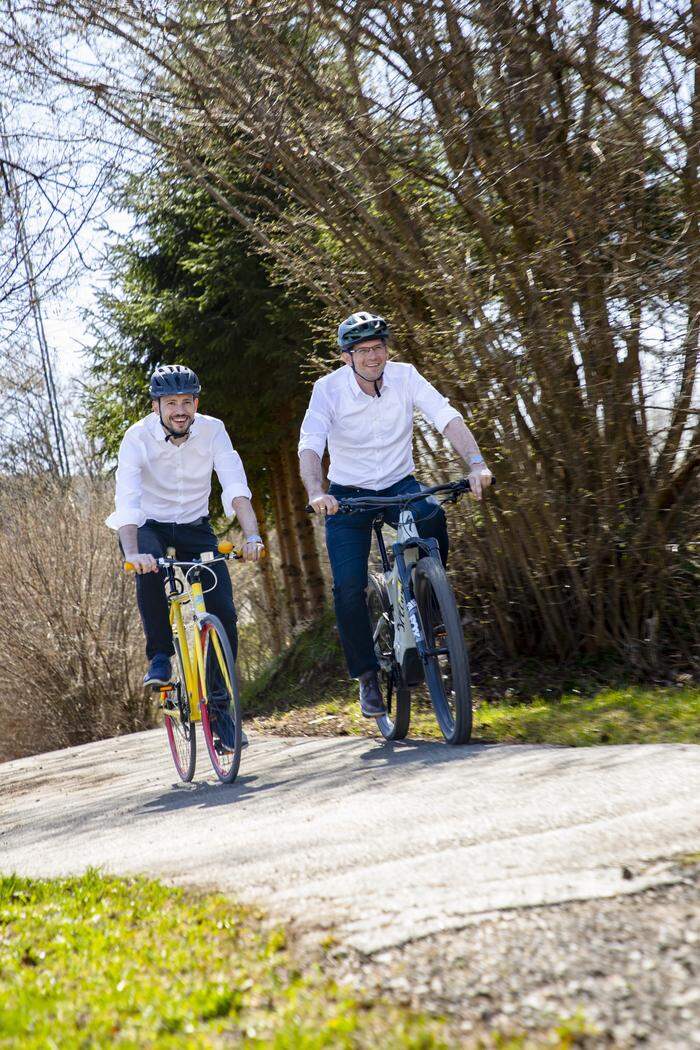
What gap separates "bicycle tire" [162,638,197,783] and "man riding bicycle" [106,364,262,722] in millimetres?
157

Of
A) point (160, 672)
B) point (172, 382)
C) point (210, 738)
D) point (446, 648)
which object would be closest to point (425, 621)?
point (446, 648)

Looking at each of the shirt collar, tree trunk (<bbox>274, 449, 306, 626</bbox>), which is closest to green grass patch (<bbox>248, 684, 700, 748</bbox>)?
the shirt collar

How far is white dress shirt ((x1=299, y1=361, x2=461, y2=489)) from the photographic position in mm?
6207

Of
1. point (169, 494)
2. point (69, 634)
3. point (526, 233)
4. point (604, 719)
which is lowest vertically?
point (604, 719)

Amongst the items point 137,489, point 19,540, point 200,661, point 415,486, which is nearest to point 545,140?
point 415,486

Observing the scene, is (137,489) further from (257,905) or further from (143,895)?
(257,905)

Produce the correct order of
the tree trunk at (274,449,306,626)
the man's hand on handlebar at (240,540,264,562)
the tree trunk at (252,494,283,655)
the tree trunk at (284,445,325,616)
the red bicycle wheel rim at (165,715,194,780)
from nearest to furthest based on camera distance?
the man's hand on handlebar at (240,540,264,562)
the red bicycle wheel rim at (165,715,194,780)
the tree trunk at (284,445,325,616)
the tree trunk at (274,449,306,626)
the tree trunk at (252,494,283,655)

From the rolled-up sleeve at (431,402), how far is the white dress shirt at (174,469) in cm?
109

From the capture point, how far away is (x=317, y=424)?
6.18 meters

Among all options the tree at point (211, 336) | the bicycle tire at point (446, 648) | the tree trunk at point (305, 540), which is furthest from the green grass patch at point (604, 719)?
the tree trunk at point (305, 540)

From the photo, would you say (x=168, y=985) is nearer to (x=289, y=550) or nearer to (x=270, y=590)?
(x=289, y=550)

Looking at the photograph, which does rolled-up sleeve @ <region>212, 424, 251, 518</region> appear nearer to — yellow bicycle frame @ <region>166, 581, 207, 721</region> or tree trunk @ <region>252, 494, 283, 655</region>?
yellow bicycle frame @ <region>166, 581, 207, 721</region>

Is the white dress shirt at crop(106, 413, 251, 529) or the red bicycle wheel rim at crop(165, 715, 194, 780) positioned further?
the red bicycle wheel rim at crop(165, 715, 194, 780)

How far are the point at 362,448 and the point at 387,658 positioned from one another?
1.18 metres
